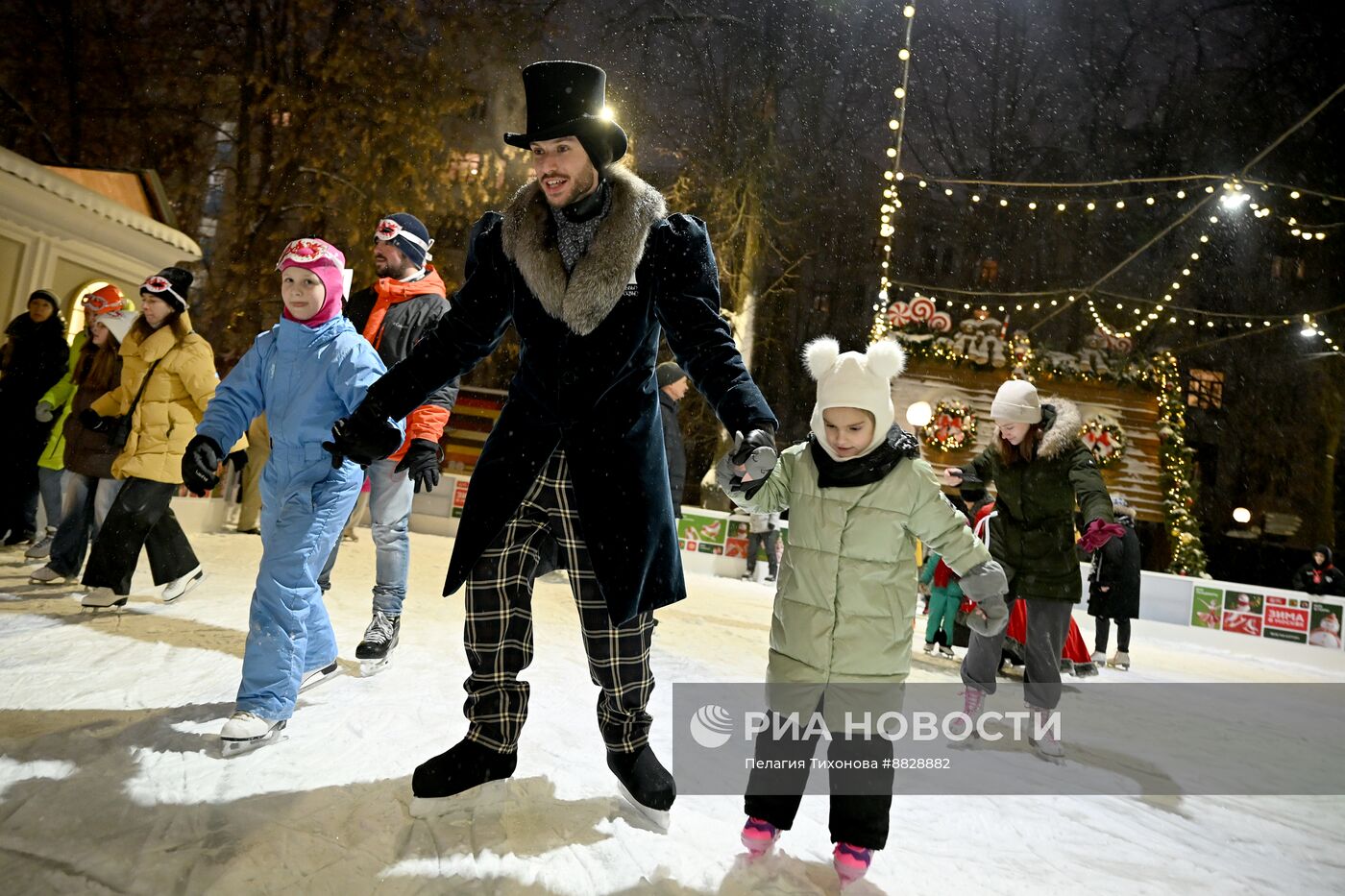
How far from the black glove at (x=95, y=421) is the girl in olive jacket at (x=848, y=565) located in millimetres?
3927

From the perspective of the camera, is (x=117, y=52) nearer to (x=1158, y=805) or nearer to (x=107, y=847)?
(x=107, y=847)

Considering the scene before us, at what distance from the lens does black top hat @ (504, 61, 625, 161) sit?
218cm

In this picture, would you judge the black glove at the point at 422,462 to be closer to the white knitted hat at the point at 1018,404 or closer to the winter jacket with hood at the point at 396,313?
the winter jacket with hood at the point at 396,313

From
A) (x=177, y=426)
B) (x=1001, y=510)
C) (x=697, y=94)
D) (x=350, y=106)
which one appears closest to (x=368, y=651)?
(x=177, y=426)

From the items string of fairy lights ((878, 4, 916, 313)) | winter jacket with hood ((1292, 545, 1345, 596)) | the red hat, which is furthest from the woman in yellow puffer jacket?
winter jacket with hood ((1292, 545, 1345, 596))

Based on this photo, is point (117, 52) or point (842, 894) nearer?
point (842, 894)

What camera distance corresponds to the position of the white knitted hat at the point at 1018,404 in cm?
383

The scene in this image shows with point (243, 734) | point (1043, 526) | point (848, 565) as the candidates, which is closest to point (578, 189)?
point (848, 565)

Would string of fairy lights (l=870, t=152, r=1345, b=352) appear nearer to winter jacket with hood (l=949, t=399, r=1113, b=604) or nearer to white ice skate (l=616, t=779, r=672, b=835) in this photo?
winter jacket with hood (l=949, t=399, r=1113, b=604)

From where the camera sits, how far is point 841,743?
220 centimetres

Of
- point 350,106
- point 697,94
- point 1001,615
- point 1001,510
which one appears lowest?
point 1001,615

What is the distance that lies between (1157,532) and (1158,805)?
1749 centimetres

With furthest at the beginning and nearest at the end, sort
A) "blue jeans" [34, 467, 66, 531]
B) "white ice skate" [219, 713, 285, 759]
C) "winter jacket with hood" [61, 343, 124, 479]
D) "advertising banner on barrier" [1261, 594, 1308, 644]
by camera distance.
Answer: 1. "advertising banner on barrier" [1261, 594, 1308, 644]
2. "blue jeans" [34, 467, 66, 531]
3. "winter jacket with hood" [61, 343, 124, 479]
4. "white ice skate" [219, 713, 285, 759]

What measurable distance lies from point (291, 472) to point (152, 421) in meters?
2.07
